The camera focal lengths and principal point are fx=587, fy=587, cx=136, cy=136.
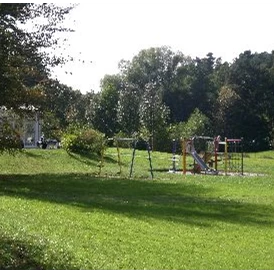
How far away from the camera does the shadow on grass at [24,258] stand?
874 cm

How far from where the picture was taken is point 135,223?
1389 cm

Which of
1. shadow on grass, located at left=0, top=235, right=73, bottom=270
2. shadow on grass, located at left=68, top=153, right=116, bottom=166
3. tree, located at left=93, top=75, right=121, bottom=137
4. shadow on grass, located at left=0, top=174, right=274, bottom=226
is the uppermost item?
tree, located at left=93, top=75, right=121, bottom=137

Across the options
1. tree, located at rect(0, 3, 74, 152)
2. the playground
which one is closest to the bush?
the playground

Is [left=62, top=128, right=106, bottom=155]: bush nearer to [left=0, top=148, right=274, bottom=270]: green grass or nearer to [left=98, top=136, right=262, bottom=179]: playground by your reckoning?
[left=98, top=136, right=262, bottom=179]: playground

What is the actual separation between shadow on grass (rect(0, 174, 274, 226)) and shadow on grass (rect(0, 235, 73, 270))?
17.8 feet

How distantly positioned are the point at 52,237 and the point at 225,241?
11.7 ft

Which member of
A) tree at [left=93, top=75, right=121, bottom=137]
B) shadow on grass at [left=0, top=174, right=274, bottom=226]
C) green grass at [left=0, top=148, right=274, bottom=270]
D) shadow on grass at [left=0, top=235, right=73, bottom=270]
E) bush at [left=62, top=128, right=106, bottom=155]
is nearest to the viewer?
shadow on grass at [left=0, top=235, right=73, bottom=270]

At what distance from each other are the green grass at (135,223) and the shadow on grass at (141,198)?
0.03 metres

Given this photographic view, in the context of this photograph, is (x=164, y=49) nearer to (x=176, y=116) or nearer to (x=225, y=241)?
(x=176, y=116)

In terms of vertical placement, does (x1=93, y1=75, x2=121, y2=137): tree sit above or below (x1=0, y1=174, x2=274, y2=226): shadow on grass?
above

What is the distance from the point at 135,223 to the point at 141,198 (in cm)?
614

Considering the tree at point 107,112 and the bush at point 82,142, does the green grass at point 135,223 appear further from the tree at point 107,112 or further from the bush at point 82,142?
the tree at point 107,112

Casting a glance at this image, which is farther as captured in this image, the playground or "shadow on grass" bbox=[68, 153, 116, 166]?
"shadow on grass" bbox=[68, 153, 116, 166]

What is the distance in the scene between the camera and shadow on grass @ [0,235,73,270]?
8742 millimetres
